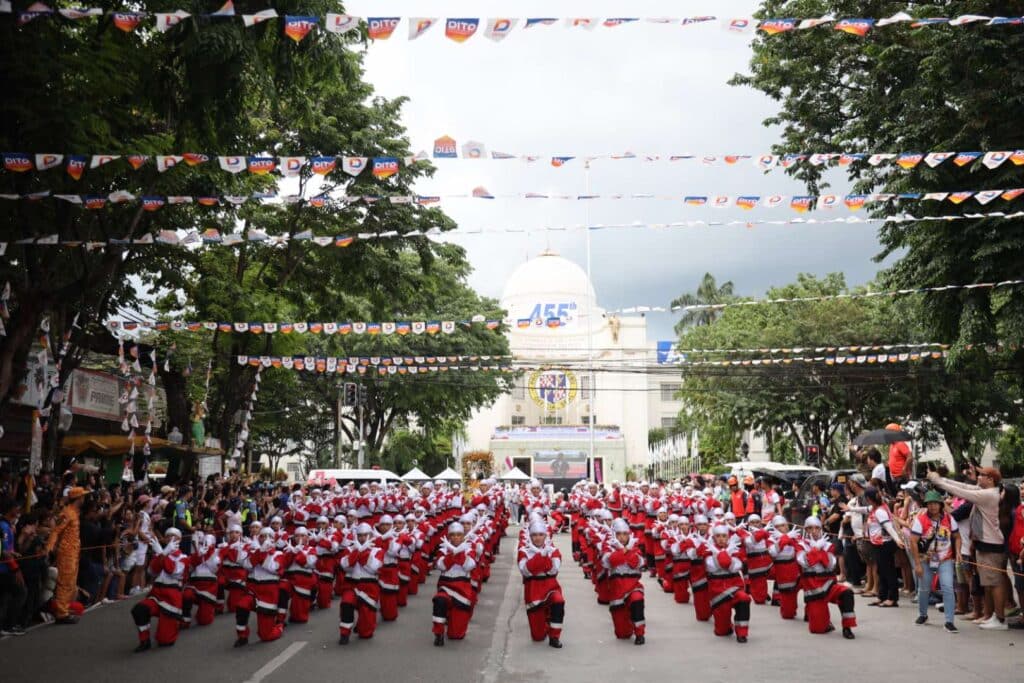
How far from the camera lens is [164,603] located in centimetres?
1121

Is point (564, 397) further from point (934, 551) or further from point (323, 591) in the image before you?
point (934, 551)

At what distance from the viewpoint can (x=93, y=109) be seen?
517 inches

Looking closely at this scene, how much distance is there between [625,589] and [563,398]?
60.1m

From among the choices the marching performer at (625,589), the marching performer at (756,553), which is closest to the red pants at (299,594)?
the marching performer at (625,589)

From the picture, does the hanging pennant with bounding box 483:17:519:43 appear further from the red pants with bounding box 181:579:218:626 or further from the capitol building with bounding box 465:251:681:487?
the capitol building with bounding box 465:251:681:487

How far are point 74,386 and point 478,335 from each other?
1838 centimetres

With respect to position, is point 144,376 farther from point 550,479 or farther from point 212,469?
point 550,479

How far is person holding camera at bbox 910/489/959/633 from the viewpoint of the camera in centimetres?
1176

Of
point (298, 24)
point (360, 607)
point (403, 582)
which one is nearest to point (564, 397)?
point (403, 582)

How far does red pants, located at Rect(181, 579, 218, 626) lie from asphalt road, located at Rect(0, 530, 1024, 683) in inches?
11.7

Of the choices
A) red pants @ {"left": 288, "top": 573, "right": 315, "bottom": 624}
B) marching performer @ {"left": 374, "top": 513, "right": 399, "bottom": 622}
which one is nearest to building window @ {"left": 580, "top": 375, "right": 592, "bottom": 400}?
marching performer @ {"left": 374, "top": 513, "right": 399, "bottom": 622}

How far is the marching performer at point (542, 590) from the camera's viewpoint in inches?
440

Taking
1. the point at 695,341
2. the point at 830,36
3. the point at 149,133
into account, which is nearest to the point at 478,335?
the point at 695,341

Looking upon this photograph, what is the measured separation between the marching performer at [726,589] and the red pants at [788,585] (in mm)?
1113
